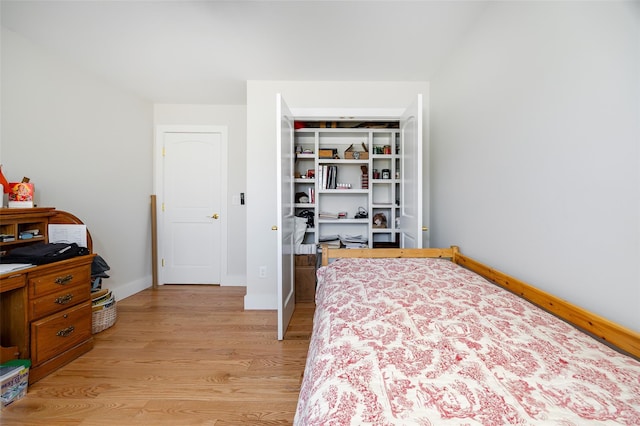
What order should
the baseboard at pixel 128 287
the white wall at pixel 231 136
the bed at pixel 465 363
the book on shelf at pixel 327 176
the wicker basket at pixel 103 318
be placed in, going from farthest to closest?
the white wall at pixel 231 136
the book on shelf at pixel 327 176
the baseboard at pixel 128 287
the wicker basket at pixel 103 318
the bed at pixel 465 363

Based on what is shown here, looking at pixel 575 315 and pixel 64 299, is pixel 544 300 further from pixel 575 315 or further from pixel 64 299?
pixel 64 299

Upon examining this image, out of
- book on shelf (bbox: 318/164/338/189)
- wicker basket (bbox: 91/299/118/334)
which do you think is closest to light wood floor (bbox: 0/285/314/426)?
wicker basket (bbox: 91/299/118/334)

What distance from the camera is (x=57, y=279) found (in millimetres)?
1781

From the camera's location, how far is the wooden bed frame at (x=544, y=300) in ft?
2.79

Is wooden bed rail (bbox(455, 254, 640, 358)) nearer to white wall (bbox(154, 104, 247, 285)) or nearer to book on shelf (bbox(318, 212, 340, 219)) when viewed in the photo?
book on shelf (bbox(318, 212, 340, 219))

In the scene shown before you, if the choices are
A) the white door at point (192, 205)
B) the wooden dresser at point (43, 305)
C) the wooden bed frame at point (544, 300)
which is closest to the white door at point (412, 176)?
the wooden bed frame at point (544, 300)

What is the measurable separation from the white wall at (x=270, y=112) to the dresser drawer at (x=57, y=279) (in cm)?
132

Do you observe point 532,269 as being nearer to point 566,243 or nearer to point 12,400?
point 566,243

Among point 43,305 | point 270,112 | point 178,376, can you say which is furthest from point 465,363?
point 270,112

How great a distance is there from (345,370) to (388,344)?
0.20 m

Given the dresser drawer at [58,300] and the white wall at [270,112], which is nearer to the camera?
the dresser drawer at [58,300]

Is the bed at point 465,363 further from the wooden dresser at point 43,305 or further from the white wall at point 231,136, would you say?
the white wall at point 231,136

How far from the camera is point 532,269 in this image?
133 centimetres

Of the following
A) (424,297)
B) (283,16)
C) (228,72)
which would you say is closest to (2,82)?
(228,72)
